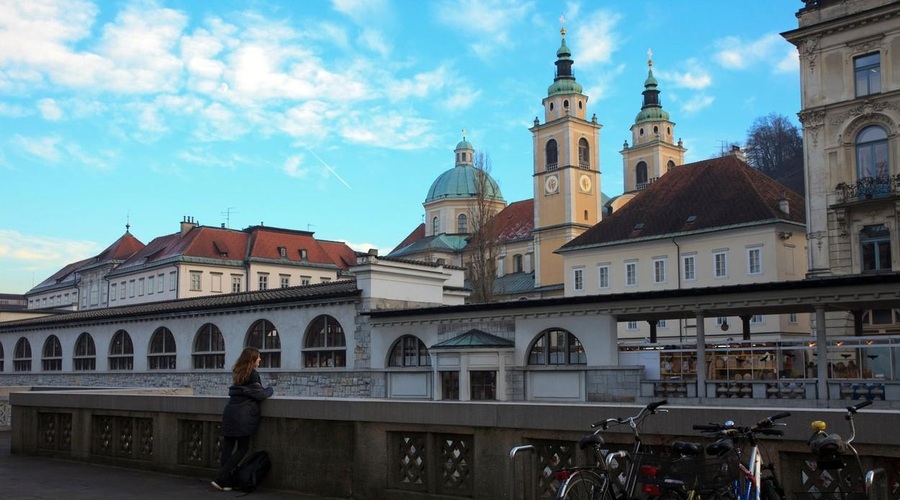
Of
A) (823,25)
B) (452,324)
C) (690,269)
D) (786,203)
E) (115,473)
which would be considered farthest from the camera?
(690,269)

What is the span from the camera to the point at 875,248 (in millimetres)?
39094

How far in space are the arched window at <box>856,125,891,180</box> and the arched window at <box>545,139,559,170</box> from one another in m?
51.3

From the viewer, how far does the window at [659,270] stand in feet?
206

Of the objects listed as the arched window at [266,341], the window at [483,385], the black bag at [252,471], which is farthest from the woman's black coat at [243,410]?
the arched window at [266,341]

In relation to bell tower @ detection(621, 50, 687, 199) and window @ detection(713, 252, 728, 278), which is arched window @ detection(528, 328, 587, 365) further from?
bell tower @ detection(621, 50, 687, 199)

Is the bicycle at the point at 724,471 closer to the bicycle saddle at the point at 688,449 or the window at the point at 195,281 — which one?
the bicycle saddle at the point at 688,449

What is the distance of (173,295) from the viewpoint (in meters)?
87.2

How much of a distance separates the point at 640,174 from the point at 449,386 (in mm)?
82736

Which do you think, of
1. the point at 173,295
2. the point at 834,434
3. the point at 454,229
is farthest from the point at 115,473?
the point at 454,229

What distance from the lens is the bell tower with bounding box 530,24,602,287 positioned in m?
86.5

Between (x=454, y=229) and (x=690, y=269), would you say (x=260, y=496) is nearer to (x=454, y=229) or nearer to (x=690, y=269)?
(x=690, y=269)

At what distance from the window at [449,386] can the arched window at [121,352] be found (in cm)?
2069

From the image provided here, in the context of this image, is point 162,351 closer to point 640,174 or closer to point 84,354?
point 84,354

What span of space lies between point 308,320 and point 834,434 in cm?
3568
